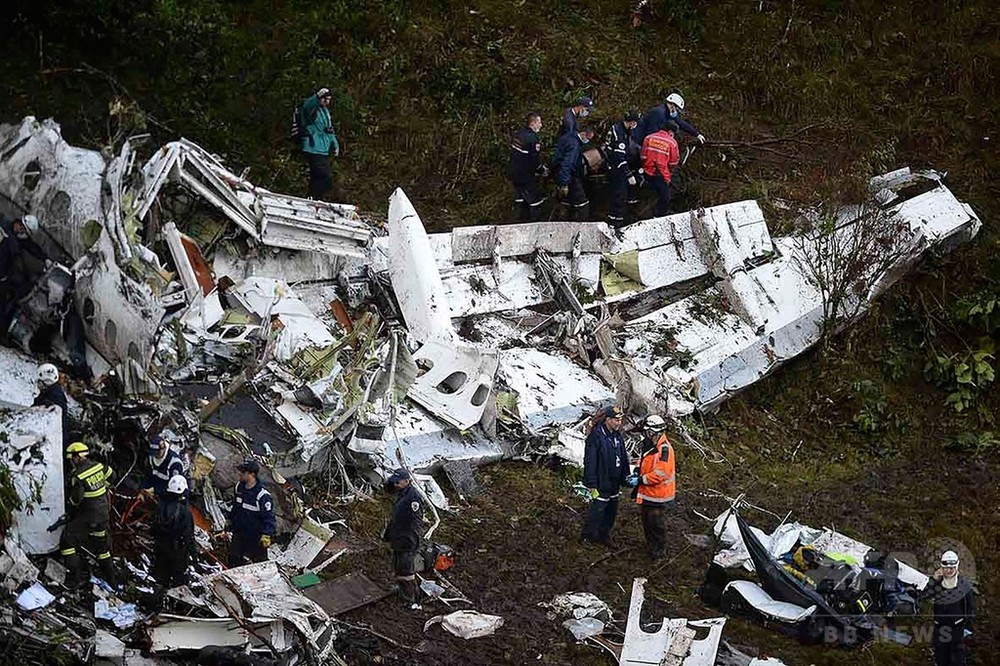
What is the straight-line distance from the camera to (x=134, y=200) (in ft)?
33.7

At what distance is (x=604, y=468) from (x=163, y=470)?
3024 millimetres

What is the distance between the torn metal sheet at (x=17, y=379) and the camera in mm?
9375

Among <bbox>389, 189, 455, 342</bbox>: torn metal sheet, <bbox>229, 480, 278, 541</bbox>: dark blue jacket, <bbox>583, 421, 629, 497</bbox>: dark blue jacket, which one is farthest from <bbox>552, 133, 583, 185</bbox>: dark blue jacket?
<bbox>229, 480, 278, 541</bbox>: dark blue jacket

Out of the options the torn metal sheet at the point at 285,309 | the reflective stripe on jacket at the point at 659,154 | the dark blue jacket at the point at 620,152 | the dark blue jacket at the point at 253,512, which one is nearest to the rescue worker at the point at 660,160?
the reflective stripe on jacket at the point at 659,154

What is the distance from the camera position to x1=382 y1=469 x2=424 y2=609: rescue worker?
28.0 feet

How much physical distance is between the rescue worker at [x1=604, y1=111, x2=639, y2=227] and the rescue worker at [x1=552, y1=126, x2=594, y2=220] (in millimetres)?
282

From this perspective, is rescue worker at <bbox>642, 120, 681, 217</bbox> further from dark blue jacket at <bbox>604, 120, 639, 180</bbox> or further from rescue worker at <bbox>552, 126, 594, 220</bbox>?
rescue worker at <bbox>552, 126, 594, 220</bbox>

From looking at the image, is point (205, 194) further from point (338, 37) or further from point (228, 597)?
point (338, 37)

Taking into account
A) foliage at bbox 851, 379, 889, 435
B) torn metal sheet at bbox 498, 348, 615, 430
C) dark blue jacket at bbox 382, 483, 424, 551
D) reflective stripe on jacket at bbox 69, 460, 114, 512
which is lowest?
foliage at bbox 851, 379, 889, 435

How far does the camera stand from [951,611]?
26.6 ft

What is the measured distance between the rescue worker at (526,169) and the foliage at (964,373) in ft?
13.7

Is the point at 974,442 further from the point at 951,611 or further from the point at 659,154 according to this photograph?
the point at 951,611

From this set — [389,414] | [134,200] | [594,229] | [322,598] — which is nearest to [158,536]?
[322,598]

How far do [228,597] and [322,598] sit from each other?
0.90 m
